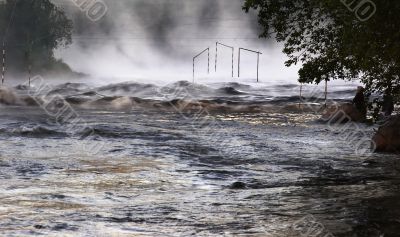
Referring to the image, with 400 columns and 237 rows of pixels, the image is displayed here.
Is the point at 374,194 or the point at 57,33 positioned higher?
the point at 57,33

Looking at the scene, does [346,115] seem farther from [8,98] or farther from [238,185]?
[8,98]

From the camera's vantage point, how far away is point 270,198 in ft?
39.9

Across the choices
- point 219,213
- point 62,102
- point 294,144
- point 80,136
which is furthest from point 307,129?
point 62,102

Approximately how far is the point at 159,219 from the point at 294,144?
13284 mm

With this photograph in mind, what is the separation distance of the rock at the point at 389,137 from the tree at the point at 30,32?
307ft

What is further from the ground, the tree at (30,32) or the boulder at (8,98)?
the tree at (30,32)

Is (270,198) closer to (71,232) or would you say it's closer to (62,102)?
(71,232)

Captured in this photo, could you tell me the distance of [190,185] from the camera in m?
13.5

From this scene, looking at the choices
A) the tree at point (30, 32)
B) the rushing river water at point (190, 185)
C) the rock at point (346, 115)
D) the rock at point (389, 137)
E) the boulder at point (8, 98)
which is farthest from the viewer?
the tree at point (30, 32)

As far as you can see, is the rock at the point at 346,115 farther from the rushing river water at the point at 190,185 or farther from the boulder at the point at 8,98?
the boulder at the point at 8,98

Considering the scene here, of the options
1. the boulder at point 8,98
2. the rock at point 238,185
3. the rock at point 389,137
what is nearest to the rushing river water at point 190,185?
the rock at point 238,185

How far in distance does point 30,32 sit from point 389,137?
331ft

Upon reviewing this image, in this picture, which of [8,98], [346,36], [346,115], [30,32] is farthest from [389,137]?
[30,32]

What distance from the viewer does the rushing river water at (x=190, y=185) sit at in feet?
31.6
